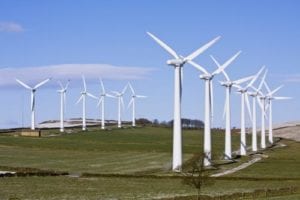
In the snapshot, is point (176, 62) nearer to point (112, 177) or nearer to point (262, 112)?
point (112, 177)

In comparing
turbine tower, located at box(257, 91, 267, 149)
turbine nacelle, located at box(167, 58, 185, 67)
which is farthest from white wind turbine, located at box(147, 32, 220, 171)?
turbine tower, located at box(257, 91, 267, 149)

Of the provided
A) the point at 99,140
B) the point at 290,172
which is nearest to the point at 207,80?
the point at 290,172

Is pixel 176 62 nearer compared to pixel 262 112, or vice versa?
pixel 176 62

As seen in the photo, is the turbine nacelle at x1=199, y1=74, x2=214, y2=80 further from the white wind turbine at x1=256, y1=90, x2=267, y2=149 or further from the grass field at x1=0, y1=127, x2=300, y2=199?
the white wind turbine at x1=256, y1=90, x2=267, y2=149

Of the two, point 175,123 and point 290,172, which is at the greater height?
point 175,123

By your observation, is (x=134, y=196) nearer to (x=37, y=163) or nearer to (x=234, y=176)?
(x=234, y=176)

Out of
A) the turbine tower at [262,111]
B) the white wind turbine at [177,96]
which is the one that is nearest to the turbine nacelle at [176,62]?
the white wind turbine at [177,96]

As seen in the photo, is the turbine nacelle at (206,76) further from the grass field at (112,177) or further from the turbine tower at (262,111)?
the turbine tower at (262,111)

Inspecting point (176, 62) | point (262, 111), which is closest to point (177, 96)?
point (176, 62)

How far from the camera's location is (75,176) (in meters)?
78.9

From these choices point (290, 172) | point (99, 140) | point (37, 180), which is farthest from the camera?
point (99, 140)

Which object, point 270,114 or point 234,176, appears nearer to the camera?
point 234,176

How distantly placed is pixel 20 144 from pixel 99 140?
2778 cm

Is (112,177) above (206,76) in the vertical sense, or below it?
below
